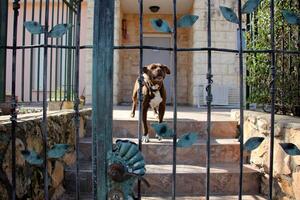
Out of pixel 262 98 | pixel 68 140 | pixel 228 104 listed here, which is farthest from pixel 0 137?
pixel 228 104

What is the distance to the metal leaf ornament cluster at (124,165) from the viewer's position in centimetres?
132

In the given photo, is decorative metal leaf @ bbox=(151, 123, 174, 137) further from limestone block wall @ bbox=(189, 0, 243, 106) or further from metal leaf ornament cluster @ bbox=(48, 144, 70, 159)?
limestone block wall @ bbox=(189, 0, 243, 106)

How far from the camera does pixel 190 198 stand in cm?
304

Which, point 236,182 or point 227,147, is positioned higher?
point 227,147

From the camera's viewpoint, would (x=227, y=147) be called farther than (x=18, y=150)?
Yes

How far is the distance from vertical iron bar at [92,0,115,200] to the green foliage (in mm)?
2188

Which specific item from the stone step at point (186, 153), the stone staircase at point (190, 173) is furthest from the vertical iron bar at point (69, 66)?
the stone step at point (186, 153)

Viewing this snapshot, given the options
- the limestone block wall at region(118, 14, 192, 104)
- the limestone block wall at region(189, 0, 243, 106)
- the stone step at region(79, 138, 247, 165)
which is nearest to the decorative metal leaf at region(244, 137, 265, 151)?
the stone step at region(79, 138, 247, 165)

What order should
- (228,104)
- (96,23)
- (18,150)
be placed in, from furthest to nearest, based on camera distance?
(228,104), (18,150), (96,23)

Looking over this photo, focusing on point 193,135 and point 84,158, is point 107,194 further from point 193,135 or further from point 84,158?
point 84,158

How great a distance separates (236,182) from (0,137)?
211 cm

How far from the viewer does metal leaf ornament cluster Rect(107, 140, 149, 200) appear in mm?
1320

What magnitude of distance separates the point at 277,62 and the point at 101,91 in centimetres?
277

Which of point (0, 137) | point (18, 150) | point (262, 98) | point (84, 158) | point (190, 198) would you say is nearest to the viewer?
point (0, 137)
